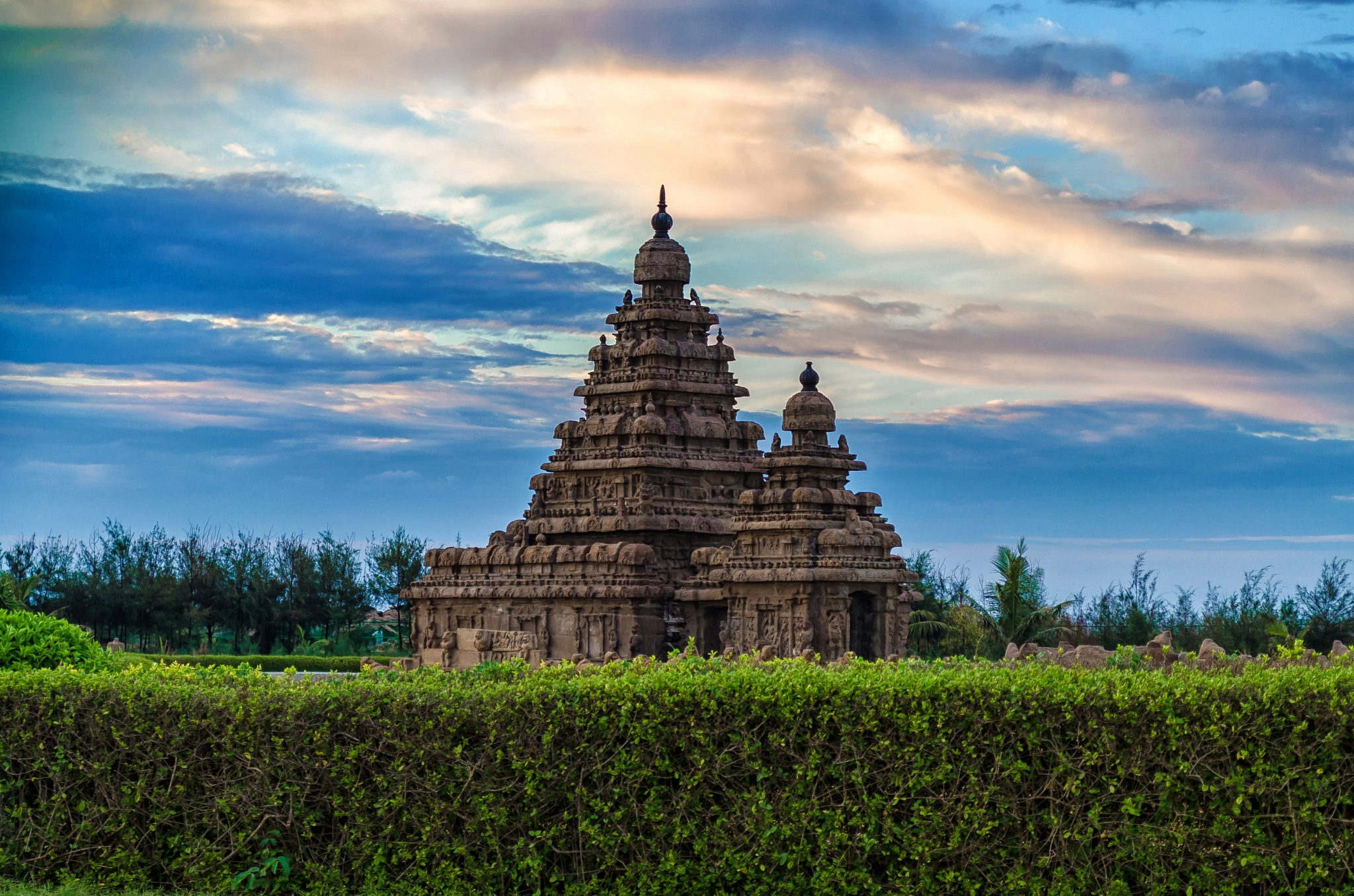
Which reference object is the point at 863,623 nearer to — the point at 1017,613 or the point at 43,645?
the point at 1017,613

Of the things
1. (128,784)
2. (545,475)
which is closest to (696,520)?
(545,475)

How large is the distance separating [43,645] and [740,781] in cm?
1094

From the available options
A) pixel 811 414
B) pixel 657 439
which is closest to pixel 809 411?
pixel 811 414

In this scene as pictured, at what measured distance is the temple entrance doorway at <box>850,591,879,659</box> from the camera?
38375 millimetres

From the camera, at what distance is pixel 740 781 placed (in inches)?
497

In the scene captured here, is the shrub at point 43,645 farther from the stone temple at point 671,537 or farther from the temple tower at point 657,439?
the temple tower at point 657,439

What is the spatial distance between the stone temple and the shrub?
1404 centimetres

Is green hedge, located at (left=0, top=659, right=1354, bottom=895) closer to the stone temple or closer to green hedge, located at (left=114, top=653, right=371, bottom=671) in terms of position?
the stone temple

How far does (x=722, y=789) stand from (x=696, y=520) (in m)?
30.2

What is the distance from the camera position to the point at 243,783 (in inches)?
541

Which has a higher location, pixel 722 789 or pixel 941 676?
pixel 941 676

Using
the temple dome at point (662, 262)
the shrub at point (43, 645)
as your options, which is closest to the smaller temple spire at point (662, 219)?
the temple dome at point (662, 262)

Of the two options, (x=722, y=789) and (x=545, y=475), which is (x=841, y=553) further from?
(x=722, y=789)

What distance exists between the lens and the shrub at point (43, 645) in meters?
19.0
